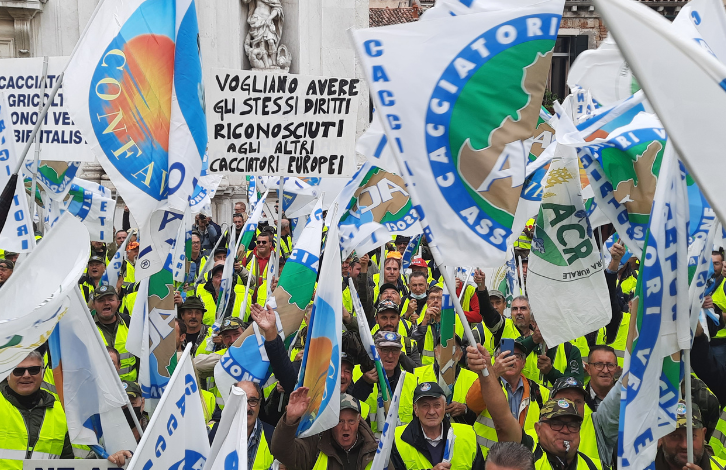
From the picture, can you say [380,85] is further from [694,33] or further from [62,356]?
[62,356]

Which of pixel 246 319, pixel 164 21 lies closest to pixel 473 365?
pixel 164 21

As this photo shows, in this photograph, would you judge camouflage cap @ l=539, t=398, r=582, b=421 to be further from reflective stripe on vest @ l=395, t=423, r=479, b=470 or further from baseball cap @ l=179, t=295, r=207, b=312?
baseball cap @ l=179, t=295, r=207, b=312

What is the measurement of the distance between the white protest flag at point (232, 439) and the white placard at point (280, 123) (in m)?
3.45

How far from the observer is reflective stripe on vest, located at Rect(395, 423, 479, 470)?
4.86 m

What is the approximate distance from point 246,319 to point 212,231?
6294 mm

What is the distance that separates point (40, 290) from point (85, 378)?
764mm

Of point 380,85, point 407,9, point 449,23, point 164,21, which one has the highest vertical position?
point 407,9

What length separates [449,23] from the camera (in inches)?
157

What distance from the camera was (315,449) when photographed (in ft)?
16.3

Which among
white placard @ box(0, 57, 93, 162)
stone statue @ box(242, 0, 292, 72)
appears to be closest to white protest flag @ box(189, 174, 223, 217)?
white placard @ box(0, 57, 93, 162)

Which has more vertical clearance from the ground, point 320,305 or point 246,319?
point 320,305

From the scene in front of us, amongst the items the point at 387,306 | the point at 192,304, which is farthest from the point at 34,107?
the point at 387,306

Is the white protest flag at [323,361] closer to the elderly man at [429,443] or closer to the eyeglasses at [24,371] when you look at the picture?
the elderly man at [429,443]

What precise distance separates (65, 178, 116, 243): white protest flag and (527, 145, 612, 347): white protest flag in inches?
208
